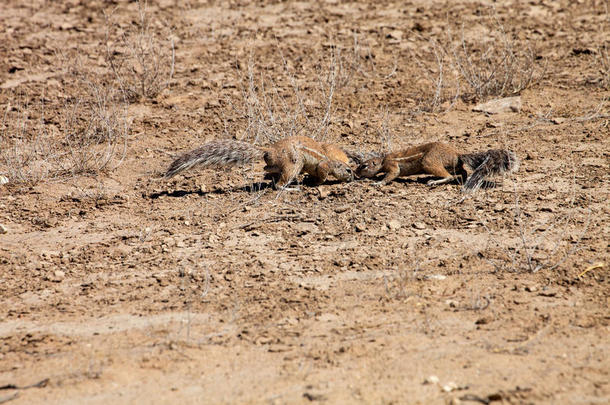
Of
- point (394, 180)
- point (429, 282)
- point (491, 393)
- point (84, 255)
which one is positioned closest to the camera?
point (491, 393)

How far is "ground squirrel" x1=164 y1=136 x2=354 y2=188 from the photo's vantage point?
24.5ft

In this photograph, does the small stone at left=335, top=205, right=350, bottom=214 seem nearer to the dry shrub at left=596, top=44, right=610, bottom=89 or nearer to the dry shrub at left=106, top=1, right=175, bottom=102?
the dry shrub at left=106, top=1, right=175, bottom=102

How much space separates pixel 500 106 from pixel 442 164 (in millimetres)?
2231

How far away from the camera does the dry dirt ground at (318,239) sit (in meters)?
4.64

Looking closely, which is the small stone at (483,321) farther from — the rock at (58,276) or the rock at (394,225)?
the rock at (58,276)

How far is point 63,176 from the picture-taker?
833 centimetres

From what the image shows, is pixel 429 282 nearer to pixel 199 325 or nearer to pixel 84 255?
pixel 199 325

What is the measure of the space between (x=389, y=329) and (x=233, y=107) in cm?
523

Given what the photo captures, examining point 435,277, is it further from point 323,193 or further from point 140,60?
point 140,60

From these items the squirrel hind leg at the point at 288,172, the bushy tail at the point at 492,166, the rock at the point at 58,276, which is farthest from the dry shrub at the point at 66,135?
the bushy tail at the point at 492,166

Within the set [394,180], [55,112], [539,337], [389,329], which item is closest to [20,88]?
[55,112]

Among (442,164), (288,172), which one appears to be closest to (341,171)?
(288,172)

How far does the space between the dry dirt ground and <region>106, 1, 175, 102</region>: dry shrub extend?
82mm

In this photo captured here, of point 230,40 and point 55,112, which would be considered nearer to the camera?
point 55,112
